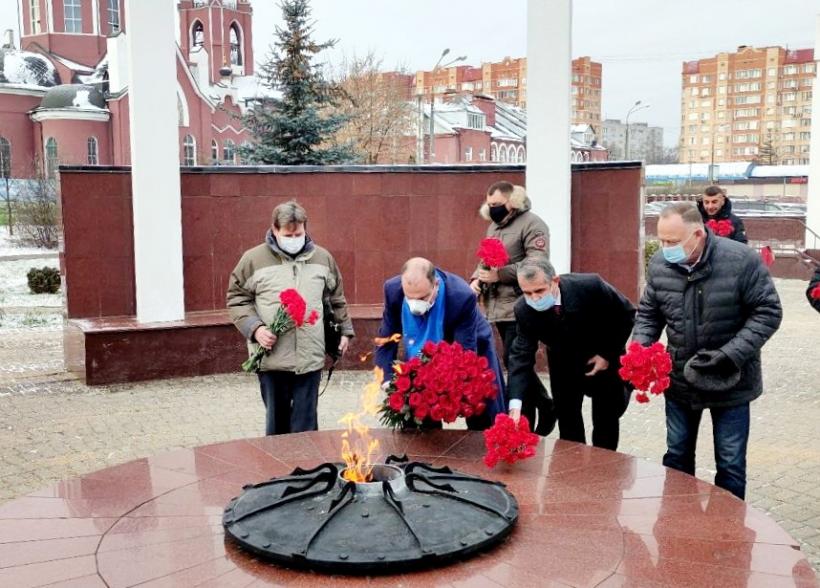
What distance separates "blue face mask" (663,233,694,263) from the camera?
3742 mm

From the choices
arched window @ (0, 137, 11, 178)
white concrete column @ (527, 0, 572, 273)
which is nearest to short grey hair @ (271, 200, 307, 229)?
white concrete column @ (527, 0, 572, 273)

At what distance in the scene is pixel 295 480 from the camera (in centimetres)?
334

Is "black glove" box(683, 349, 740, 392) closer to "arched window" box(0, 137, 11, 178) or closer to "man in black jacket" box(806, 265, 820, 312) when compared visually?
"man in black jacket" box(806, 265, 820, 312)

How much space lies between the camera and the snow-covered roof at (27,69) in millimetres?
40859

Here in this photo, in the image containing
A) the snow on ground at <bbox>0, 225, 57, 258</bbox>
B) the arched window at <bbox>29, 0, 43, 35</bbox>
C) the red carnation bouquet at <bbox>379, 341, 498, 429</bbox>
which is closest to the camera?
the red carnation bouquet at <bbox>379, 341, 498, 429</bbox>

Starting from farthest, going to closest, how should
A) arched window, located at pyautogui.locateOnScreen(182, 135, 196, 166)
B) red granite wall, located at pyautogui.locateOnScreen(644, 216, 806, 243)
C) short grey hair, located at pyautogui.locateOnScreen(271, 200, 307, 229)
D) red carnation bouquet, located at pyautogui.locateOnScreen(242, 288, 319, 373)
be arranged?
arched window, located at pyautogui.locateOnScreen(182, 135, 196, 166)
red granite wall, located at pyautogui.locateOnScreen(644, 216, 806, 243)
short grey hair, located at pyautogui.locateOnScreen(271, 200, 307, 229)
red carnation bouquet, located at pyautogui.locateOnScreen(242, 288, 319, 373)

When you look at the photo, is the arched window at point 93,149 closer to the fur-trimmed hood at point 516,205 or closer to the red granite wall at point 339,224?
the red granite wall at point 339,224

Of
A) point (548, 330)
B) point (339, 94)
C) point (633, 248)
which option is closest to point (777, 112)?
point (339, 94)

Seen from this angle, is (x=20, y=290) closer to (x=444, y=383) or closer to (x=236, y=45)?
(x=444, y=383)

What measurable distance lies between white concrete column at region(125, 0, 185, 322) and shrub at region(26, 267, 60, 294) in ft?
31.2

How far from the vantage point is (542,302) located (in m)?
4.05

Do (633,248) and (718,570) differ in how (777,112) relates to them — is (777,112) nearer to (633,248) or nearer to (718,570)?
(633,248)

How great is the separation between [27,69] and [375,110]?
20836 mm

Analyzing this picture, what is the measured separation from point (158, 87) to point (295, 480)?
640 centimetres
